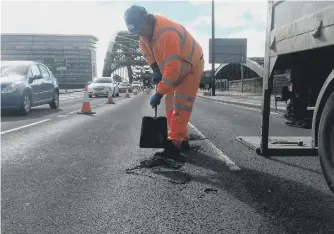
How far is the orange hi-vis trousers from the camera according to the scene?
4652 millimetres

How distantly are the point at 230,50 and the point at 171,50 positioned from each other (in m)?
38.3

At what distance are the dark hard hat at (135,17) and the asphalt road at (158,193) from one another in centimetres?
167

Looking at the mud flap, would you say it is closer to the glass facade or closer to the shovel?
the shovel

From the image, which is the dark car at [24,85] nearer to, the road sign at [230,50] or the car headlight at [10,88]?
the car headlight at [10,88]

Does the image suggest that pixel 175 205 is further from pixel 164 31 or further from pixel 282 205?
pixel 164 31

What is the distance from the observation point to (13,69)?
444 inches

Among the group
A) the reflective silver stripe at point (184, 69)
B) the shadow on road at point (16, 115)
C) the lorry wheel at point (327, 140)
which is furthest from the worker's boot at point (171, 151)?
the shadow on road at point (16, 115)

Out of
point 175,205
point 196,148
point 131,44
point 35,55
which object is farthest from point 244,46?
point 131,44

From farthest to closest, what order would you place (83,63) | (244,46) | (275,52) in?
(83,63)
(244,46)
(275,52)

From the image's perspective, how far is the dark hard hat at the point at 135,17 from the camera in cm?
438

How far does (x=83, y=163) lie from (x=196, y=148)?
176 cm

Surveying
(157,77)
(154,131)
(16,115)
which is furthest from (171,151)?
(16,115)

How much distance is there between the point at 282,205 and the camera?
282 centimetres

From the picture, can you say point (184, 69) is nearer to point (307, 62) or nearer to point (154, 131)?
point (154, 131)
